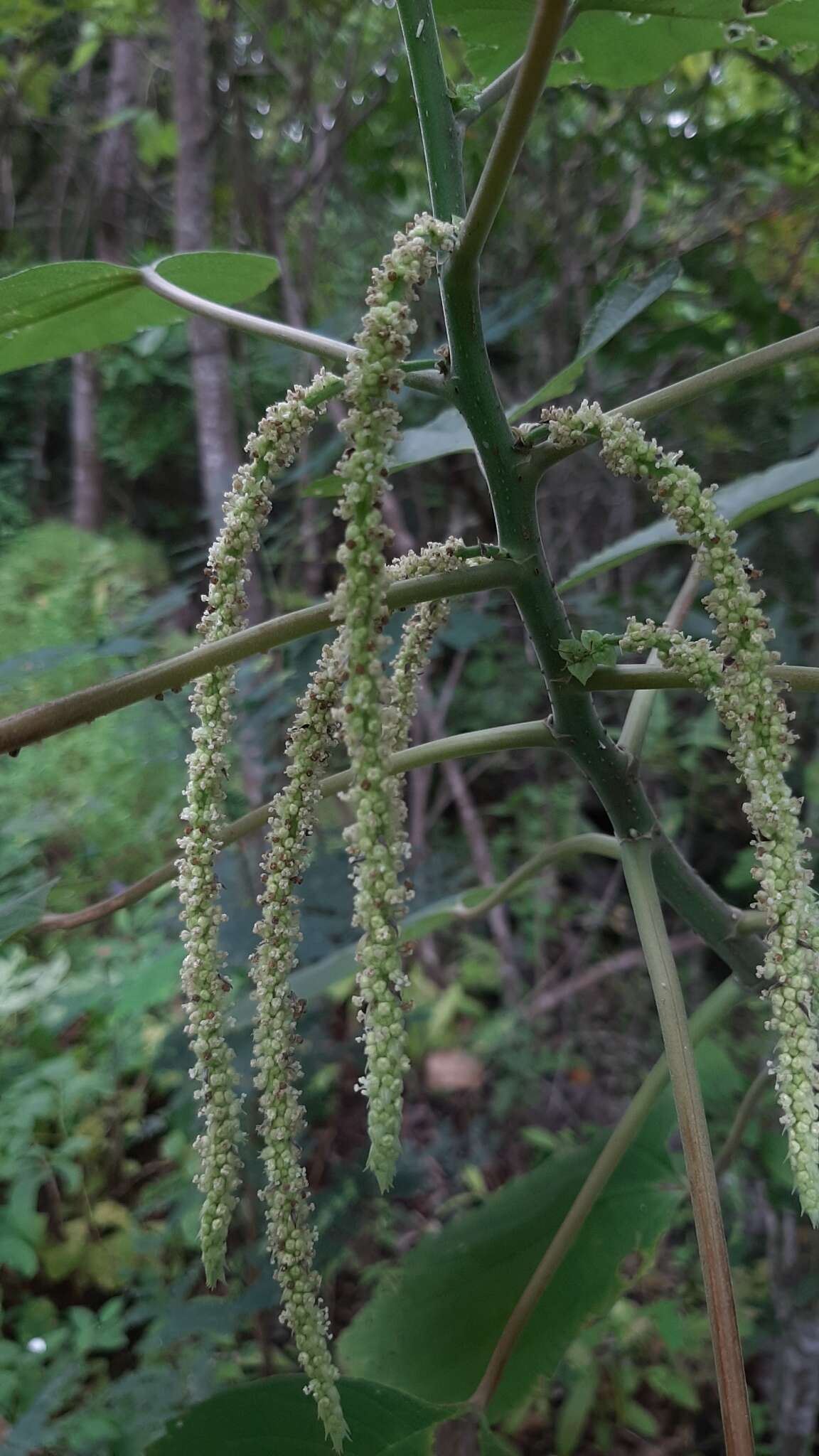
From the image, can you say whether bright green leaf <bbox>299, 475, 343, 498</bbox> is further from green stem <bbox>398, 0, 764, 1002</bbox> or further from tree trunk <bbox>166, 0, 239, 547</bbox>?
tree trunk <bbox>166, 0, 239, 547</bbox>

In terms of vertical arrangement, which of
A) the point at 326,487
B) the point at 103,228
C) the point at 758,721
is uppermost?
the point at 103,228

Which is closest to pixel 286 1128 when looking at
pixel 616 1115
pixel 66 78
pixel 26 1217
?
pixel 26 1217

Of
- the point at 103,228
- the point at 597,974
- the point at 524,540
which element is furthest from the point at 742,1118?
the point at 103,228

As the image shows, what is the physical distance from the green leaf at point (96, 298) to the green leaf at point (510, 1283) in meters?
0.83

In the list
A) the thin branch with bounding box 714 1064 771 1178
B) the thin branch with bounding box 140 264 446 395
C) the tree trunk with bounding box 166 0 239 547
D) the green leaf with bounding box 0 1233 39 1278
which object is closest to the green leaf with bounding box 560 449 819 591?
the thin branch with bounding box 140 264 446 395

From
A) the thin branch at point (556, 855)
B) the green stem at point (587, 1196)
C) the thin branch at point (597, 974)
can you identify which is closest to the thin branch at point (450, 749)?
the thin branch at point (556, 855)

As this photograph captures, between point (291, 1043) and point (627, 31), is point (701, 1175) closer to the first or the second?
point (291, 1043)

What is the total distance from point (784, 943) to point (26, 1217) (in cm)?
137

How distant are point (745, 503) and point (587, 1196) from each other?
55 centimetres

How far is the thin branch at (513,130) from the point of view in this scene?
356 millimetres

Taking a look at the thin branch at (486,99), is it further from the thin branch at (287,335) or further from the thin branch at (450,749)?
the thin branch at (450,749)

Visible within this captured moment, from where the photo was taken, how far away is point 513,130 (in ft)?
1.29

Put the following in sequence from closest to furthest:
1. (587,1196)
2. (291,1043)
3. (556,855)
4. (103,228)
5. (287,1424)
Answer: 1. (291,1043)
2. (287,1424)
3. (587,1196)
4. (556,855)
5. (103,228)

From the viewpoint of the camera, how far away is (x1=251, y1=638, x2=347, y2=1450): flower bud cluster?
1.46 feet
